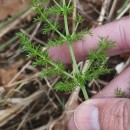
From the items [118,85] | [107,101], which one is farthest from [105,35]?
[107,101]

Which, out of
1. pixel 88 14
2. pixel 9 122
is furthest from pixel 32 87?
pixel 88 14

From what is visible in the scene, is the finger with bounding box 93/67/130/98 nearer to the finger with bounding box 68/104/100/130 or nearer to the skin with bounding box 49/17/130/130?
the skin with bounding box 49/17/130/130

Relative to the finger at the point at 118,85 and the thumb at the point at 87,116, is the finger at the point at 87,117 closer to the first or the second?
the thumb at the point at 87,116

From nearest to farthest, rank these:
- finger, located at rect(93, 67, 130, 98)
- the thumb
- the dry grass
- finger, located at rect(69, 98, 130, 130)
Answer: finger, located at rect(69, 98, 130, 130)
the thumb
finger, located at rect(93, 67, 130, 98)
the dry grass

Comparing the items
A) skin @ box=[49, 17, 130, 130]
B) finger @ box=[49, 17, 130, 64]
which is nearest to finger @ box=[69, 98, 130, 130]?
skin @ box=[49, 17, 130, 130]

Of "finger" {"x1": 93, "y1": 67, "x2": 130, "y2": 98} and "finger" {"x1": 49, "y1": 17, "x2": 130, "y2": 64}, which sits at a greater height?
"finger" {"x1": 49, "y1": 17, "x2": 130, "y2": 64}

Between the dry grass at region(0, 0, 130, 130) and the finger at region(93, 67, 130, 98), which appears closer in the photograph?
the finger at region(93, 67, 130, 98)

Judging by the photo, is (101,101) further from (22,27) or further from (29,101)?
(22,27)

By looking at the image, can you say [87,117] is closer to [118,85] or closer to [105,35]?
[118,85]

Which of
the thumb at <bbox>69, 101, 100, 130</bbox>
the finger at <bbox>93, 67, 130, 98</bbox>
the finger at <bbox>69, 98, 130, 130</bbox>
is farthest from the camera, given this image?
the finger at <bbox>93, 67, 130, 98</bbox>
